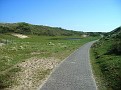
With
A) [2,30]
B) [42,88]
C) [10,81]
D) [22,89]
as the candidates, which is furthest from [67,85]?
[2,30]

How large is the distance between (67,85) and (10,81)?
425 centimetres

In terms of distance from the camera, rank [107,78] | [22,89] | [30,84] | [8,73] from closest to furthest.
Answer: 1. [22,89]
2. [30,84]
3. [107,78]
4. [8,73]

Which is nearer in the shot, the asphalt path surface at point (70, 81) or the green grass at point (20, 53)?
the asphalt path surface at point (70, 81)

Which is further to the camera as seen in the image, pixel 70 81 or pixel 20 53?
pixel 20 53

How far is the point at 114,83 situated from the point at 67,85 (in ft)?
11.3

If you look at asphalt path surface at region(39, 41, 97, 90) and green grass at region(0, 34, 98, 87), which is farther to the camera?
green grass at region(0, 34, 98, 87)

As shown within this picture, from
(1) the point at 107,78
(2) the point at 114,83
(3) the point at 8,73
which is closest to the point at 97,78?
(1) the point at 107,78

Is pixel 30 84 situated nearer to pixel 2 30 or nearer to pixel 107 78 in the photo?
pixel 107 78

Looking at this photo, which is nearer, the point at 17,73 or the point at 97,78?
the point at 97,78

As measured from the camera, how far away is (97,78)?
21.0m

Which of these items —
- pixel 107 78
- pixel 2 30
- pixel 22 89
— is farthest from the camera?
pixel 2 30

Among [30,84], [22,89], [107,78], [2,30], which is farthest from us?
[2,30]

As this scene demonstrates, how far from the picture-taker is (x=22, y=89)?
55.4ft

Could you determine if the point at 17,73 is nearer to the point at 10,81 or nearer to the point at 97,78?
the point at 10,81
